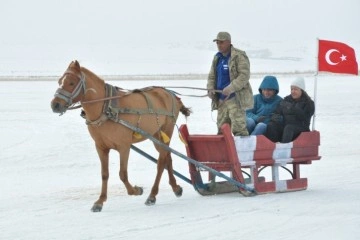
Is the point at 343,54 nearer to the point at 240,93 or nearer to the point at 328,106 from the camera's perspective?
the point at 240,93

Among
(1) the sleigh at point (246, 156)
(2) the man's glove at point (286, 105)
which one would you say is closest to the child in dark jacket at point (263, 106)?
(2) the man's glove at point (286, 105)

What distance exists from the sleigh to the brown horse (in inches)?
19.4

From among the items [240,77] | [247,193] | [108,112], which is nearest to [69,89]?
[108,112]

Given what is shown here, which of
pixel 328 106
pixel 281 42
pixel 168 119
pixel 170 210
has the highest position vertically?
pixel 168 119

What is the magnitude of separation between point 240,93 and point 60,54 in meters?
87.9

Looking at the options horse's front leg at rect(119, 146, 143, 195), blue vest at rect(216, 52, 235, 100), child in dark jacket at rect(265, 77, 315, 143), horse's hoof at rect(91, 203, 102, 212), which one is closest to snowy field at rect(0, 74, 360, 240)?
horse's hoof at rect(91, 203, 102, 212)

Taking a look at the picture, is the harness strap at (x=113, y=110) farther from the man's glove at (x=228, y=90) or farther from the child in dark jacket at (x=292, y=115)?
the child in dark jacket at (x=292, y=115)

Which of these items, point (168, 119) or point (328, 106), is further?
point (328, 106)

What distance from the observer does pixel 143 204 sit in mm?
9023

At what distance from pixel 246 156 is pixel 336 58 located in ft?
6.90

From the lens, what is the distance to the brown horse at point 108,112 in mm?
8367

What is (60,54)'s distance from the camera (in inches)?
3775

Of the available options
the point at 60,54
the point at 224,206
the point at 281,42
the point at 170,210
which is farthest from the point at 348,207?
the point at 281,42

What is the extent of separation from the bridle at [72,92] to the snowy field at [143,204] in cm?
116
